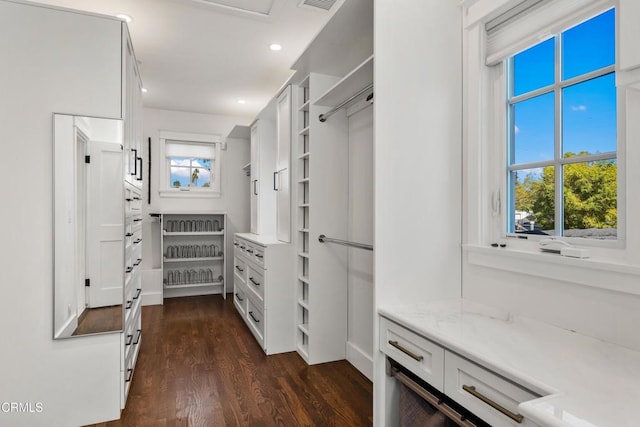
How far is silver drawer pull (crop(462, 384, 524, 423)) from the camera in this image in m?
0.98

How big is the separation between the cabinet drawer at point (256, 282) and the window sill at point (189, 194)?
226 cm

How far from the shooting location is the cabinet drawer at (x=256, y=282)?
3307 millimetres

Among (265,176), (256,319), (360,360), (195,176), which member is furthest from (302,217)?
(195,176)

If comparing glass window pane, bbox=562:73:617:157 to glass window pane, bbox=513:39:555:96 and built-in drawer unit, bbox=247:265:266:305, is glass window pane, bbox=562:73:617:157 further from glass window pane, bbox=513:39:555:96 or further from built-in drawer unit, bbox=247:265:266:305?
built-in drawer unit, bbox=247:265:266:305

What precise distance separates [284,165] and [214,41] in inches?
50.0

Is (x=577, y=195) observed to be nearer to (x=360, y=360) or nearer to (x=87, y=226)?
(x=360, y=360)

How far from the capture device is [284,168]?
3.42 m

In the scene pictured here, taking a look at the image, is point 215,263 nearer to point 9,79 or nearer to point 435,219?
point 9,79

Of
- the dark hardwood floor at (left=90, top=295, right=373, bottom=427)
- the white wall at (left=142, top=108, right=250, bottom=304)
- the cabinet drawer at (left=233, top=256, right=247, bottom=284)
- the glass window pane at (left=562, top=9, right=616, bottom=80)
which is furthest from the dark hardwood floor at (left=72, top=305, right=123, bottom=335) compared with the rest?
the white wall at (left=142, top=108, right=250, bottom=304)

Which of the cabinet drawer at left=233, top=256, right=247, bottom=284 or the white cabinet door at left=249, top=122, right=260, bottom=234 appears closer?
the cabinet drawer at left=233, top=256, right=247, bottom=284

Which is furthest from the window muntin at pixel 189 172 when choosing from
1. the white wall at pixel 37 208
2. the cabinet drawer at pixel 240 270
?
the white wall at pixel 37 208

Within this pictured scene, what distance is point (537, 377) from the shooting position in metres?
0.96

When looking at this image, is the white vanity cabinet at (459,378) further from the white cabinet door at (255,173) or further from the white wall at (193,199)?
the white wall at (193,199)

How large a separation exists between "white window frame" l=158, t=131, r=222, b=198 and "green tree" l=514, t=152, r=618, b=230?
4827 millimetres
